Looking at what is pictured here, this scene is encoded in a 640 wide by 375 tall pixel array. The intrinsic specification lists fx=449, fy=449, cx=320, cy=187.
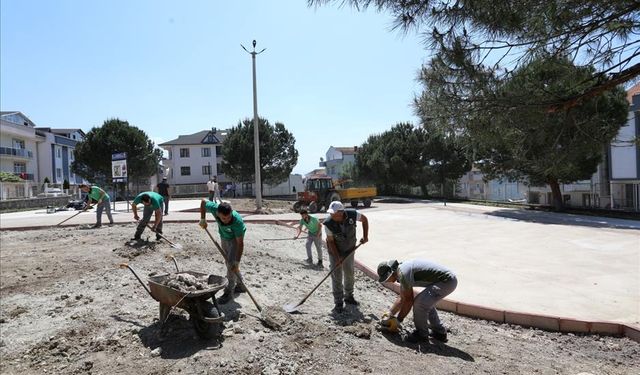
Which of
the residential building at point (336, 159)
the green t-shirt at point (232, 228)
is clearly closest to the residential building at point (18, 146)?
the residential building at point (336, 159)

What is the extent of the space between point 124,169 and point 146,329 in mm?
16355

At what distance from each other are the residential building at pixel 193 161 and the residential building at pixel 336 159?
21408 millimetres

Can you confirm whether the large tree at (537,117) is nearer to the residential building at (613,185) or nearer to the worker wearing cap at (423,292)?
the worker wearing cap at (423,292)

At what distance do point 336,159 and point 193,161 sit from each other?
27.4 m

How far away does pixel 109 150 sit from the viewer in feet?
148

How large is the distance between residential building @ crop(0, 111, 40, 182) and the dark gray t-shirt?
175 feet

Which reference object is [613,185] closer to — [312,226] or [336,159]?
[312,226]

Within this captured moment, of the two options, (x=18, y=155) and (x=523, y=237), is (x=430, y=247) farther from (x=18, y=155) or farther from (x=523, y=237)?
(x=18, y=155)

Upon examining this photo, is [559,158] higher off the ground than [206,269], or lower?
higher

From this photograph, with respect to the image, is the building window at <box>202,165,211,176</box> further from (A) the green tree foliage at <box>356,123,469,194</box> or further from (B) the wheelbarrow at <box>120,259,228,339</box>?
(B) the wheelbarrow at <box>120,259,228,339</box>

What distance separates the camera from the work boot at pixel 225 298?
594cm

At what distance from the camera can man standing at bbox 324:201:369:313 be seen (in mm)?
6008

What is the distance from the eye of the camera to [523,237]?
14.2 metres

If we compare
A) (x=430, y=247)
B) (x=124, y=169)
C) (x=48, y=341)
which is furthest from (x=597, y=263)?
(x=124, y=169)
